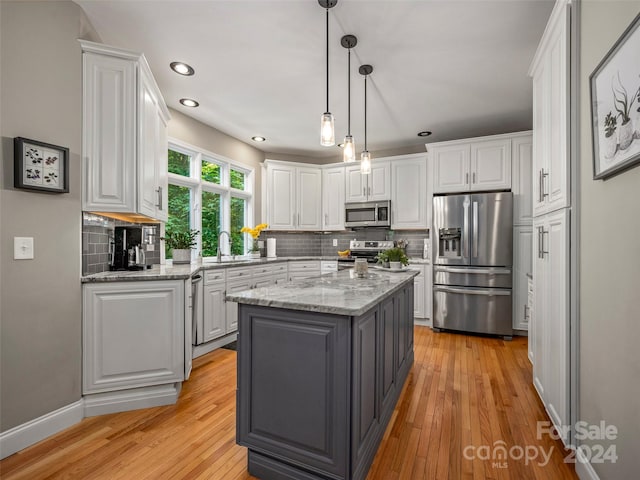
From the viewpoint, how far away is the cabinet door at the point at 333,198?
5.26 meters

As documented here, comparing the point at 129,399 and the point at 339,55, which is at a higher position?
the point at 339,55

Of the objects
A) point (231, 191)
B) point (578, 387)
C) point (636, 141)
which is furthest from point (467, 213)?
point (231, 191)

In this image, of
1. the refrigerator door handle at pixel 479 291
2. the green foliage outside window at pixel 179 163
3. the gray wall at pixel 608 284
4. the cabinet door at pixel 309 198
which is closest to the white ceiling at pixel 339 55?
the green foliage outside window at pixel 179 163

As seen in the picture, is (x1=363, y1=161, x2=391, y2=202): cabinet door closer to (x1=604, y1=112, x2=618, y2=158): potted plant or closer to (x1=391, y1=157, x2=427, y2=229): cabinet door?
(x1=391, y1=157, x2=427, y2=229): cabinet door

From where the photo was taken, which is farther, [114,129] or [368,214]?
[368,214]

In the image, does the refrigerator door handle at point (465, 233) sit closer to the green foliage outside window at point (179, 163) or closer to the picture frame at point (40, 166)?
the green foliage outside window at point (179, 163)

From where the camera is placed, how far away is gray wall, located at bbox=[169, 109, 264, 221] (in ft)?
12.1

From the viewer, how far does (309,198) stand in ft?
17.6

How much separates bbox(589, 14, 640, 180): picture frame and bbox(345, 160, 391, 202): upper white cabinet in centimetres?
348

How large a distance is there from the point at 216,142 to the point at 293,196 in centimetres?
150

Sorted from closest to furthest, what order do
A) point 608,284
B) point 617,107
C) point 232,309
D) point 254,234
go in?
point 617,107 → point 608,284 → point 232,309 → point 254,234

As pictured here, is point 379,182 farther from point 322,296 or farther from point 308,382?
point 308,382

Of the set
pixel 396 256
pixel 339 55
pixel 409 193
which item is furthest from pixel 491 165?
pixel 339 55

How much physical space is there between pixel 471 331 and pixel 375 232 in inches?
81.7
